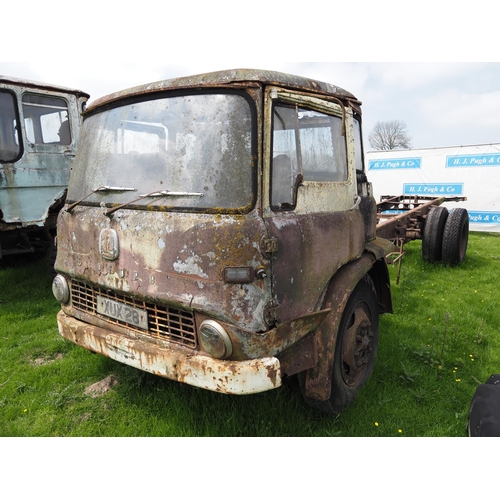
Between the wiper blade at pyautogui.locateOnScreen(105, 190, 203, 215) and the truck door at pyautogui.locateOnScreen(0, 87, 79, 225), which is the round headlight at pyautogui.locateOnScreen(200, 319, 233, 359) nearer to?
the wiper blade at pyautogui.locateOnScreen(105, 190, 203, 215)

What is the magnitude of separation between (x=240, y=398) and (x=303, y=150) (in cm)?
179

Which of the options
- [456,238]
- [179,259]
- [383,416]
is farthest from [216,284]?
[456,238]

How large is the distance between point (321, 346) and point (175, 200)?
126 cm

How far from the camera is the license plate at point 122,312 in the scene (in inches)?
101

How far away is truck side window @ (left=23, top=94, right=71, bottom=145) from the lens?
577cm

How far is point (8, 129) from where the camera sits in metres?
5.55

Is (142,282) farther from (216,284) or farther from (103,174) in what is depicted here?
(103,174)

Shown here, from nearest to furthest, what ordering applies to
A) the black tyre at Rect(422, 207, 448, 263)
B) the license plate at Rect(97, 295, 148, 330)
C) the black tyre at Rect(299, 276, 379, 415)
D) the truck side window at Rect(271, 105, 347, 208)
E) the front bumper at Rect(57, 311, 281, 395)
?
the front bumper at Rect(57, 311, 281, 395) → the truck side window at Rect(271, 105, 347, 208) → the license plate at Rect(97, 295, 148, 330) → the black tyre at Rect(299, 276, 379, 415) → the black tyre at Rect(422, 207, 448, 263)

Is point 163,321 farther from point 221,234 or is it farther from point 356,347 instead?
point 356,347

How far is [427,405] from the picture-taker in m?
3.16

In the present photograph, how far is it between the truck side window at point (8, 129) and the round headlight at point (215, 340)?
473 cm

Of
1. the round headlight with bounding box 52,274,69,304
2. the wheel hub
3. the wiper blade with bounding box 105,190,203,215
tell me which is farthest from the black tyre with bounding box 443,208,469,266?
the round headlight with bounding box 52,274,69,304

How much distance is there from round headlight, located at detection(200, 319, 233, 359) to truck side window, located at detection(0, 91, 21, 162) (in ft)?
15.5

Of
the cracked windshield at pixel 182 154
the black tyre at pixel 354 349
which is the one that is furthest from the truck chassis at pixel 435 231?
the cracked windshield at pixel 182 154
